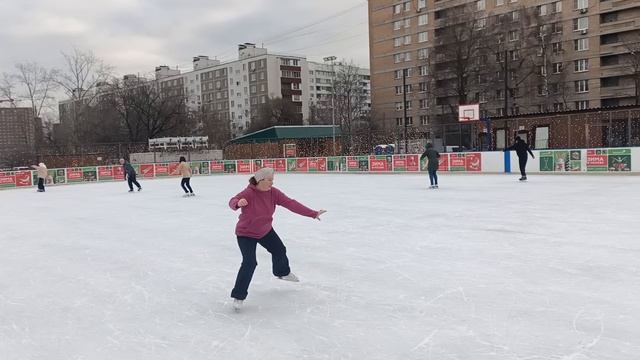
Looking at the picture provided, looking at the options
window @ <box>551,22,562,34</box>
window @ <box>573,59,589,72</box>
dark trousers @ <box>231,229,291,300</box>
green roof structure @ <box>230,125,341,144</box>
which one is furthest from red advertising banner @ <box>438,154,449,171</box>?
window @ <box>551,22,562,34</box>

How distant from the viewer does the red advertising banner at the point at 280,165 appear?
29859 mm

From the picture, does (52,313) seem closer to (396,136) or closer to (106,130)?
(396,136)

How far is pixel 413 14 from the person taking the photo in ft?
204

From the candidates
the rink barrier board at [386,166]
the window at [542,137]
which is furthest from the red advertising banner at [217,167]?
the window at [542,137]

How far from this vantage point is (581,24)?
48750 mm

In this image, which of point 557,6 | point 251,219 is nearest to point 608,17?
point 557,6

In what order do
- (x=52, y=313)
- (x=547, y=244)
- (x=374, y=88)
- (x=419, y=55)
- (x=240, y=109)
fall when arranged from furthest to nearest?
(x=240, y=109)
(x=374, y=88)
(x=419, y=55)
(x=547, y=244)
(x=52, y=313)

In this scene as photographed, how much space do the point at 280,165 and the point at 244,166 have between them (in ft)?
7.80

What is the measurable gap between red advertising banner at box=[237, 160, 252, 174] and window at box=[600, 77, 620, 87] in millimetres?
36224

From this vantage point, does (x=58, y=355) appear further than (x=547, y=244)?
No

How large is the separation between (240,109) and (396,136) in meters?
62.6

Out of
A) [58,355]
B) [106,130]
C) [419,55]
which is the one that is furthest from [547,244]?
[419,55]

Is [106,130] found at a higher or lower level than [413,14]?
lower

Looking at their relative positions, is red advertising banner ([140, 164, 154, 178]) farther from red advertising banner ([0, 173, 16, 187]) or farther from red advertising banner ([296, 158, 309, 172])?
red advertising banner ([296, 158, 309, 172])
